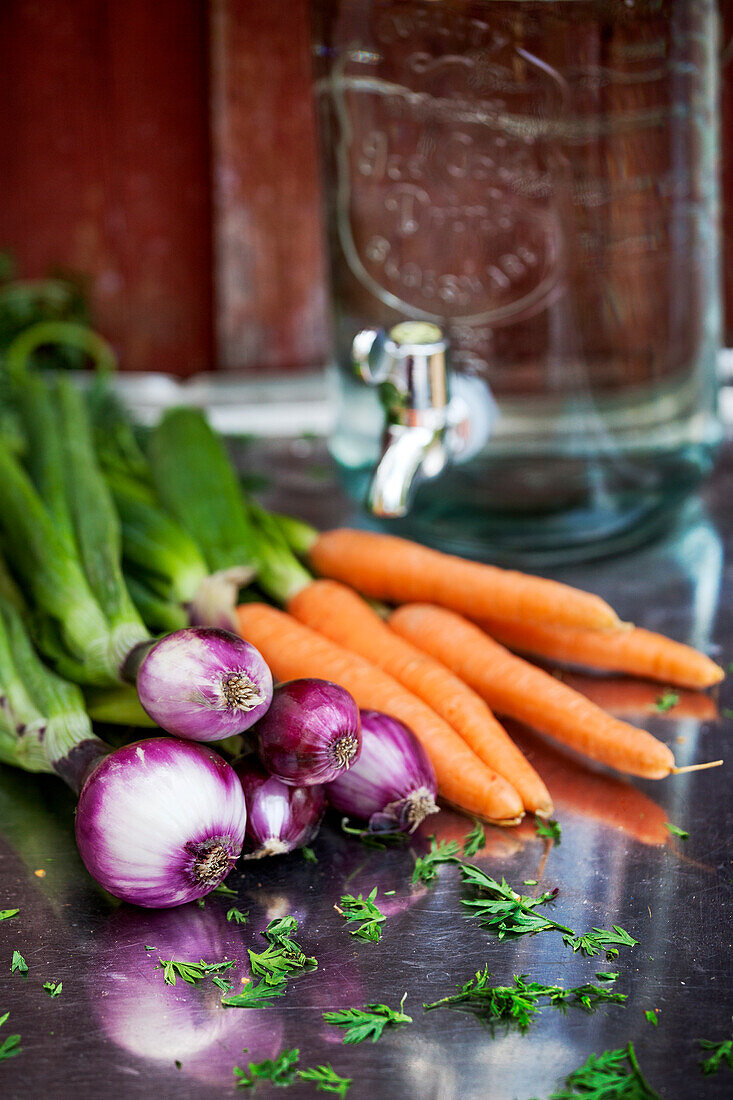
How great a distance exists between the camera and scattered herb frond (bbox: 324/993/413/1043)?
454mm

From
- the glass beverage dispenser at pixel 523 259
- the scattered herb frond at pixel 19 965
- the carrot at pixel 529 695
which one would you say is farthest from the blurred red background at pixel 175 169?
the scattered herb frond at pixel 19 965

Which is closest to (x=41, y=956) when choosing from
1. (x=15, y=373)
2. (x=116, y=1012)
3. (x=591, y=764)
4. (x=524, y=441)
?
(x=116, y=1012)

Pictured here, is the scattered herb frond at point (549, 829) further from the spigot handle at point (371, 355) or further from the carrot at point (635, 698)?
the spigot handle at point (371, 355)

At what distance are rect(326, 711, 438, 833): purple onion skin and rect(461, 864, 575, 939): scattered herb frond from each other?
56 mm

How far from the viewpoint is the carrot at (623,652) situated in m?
0.75

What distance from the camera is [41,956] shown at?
51cm

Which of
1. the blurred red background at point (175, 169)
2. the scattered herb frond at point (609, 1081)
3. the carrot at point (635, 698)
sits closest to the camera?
the scattered herb frond at point (609, 1081)

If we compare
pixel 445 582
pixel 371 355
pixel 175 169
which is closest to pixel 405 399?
pixel 371 355

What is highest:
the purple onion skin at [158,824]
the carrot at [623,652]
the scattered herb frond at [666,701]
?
the purple onion skin at [158,824]

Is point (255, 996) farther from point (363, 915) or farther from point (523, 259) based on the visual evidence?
point (523, 259)

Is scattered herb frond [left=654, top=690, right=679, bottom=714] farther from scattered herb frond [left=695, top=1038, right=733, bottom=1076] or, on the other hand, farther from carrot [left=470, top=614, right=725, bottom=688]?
scattered herb frond [left=695, top=1038, right=733, bottom=1076]

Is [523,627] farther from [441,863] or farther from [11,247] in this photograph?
[11,247]

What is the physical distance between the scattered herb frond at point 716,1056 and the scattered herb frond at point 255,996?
0.18 m

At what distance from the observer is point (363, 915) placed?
1.75 feet
